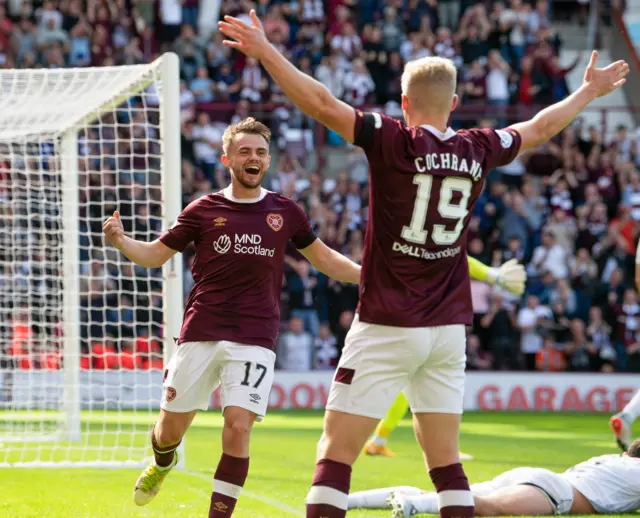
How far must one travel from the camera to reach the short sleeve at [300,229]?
6.50m

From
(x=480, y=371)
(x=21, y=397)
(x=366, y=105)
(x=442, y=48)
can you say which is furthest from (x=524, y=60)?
(x=21, y=397)

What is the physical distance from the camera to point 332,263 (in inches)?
257

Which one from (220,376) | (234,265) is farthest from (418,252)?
(220,376)

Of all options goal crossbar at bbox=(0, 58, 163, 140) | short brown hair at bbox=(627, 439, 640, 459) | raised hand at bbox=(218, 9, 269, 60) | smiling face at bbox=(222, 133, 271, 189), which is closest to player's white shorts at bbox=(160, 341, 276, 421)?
smiling face at bbox=(222, 133, 271, 189)

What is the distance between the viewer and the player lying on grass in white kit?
6.72 metres

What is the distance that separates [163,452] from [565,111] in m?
3.03

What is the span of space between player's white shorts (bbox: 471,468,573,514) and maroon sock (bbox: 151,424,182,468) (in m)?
1.84

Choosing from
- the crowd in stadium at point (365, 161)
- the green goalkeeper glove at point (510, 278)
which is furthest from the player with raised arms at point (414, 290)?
the crowd in stadium at point (365, 161)

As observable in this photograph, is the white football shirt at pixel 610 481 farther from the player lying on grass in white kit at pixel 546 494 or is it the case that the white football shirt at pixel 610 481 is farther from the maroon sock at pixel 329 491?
the maroon sock at pixel 329 491

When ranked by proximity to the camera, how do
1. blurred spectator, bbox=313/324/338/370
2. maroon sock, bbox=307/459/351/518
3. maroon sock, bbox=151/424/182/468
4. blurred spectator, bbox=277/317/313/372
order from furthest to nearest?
1. blurred spectator, bbox=313/324/338/370
2. blurred spectator, bbox=277/317/313/372
3. maroon sock, bbox=151/424/182/468
4. maroon sock, bbox=307/459/351/518

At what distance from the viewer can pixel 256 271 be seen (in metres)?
6.28

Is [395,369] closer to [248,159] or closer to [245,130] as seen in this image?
[248,159]

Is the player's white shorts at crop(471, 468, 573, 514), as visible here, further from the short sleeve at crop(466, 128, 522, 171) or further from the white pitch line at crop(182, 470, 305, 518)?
the short sleeve at crop(466, 128, 522, 171)

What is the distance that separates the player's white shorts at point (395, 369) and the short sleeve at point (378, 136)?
0.74 metres
